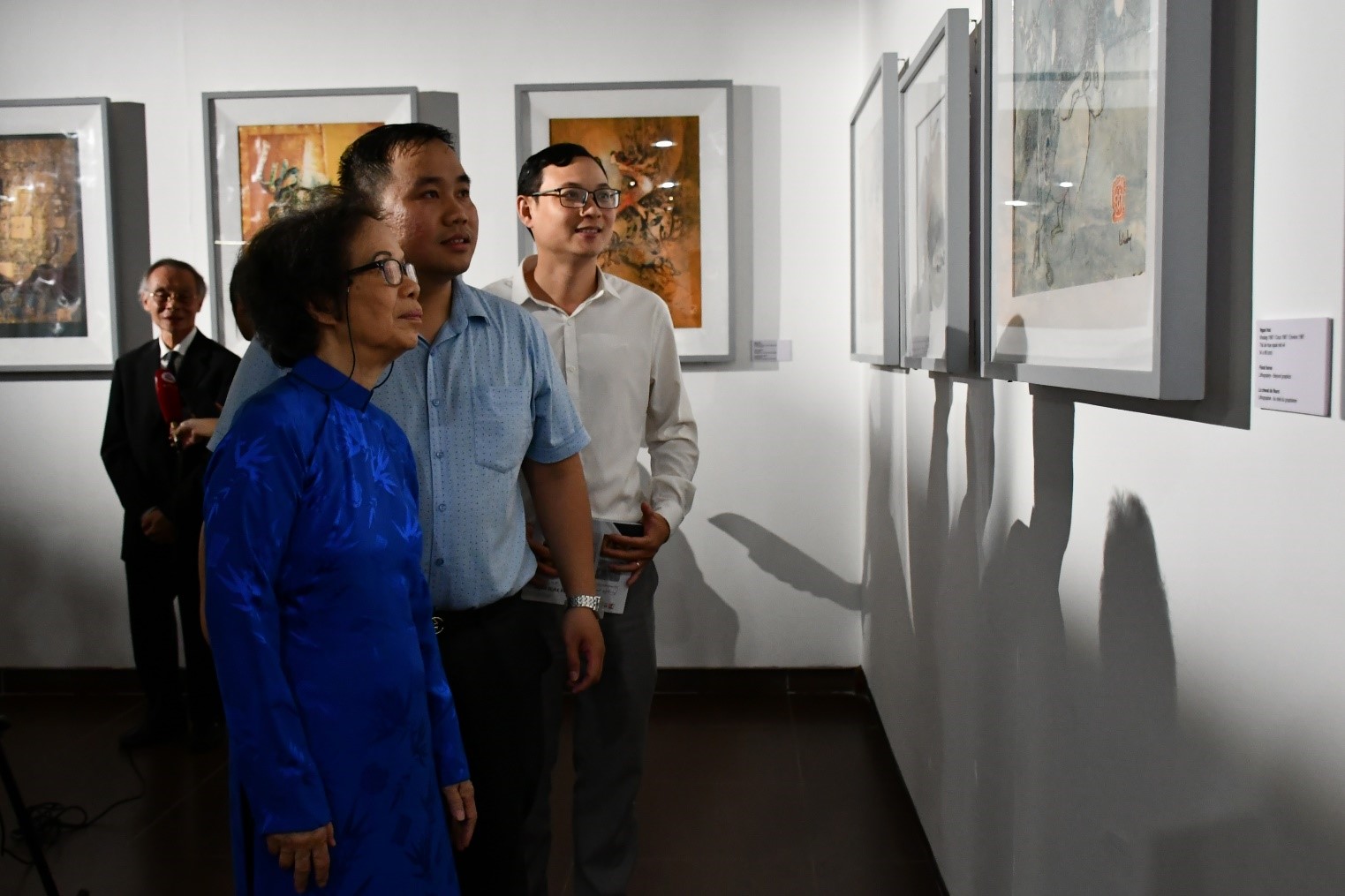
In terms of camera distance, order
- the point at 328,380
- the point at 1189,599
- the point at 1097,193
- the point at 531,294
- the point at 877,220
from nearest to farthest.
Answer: the point at 1189,599
the point at 1097,193
the point at 328,380
the point at 531,294
the point at 877,220

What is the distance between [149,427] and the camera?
12.0 ft

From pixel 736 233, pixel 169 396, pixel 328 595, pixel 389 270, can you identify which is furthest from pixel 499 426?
pixel 736 233

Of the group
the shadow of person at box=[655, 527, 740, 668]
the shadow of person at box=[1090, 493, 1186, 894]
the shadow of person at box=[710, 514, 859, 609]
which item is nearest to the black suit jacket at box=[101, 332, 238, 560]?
the shadow of person at box=[655, 527, 740, 668]

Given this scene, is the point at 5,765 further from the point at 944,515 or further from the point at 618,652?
the point at 944,515

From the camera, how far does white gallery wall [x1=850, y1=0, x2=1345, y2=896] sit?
846 millimetres

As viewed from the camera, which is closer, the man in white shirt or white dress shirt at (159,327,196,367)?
the man in white shirt

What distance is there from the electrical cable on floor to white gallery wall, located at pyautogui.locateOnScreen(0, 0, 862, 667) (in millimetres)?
1271

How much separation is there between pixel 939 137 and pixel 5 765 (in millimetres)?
2315

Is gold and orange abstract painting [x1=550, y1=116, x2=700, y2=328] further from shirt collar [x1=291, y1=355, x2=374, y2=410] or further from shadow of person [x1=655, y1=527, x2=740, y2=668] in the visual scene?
shirt collar [x1=291, y1=355, x2=374, y2=410]

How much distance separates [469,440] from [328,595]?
401 millimetres

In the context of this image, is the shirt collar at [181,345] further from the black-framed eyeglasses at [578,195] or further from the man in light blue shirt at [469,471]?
the man in light blue shirt at [469,471]

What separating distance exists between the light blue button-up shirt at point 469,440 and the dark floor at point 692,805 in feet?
4.43

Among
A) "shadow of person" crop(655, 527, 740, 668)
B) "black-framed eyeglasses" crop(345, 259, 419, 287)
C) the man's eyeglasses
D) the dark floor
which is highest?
the man's eyeglasses

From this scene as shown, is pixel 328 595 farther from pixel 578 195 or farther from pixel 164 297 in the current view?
pixel 164 297
